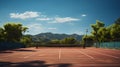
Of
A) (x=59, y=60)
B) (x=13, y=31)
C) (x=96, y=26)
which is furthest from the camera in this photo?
(x=96, y=26)

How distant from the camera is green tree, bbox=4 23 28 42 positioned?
9472 cm

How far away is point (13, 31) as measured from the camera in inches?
3782

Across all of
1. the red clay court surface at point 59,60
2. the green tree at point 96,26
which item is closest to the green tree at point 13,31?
the green tree at point 96,26

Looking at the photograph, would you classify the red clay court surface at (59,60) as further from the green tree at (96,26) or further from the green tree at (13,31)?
the green tree at (96,26)

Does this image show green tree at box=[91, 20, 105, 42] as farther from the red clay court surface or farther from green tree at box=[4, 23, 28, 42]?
the red clay court surface

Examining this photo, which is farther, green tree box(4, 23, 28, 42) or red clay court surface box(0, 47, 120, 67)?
green tree box(4, 23, 28, 42)

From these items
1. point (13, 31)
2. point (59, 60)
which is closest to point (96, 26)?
point (13, 31)

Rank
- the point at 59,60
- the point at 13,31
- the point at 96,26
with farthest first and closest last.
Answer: the point at 96,26
the point at 13,31
the point at 59,60

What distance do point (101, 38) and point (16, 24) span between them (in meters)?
37.4

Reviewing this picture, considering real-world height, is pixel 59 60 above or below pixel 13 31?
below

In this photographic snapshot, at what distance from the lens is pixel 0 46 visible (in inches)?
2254

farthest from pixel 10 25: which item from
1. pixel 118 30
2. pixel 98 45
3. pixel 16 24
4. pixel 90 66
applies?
pixel 90 66

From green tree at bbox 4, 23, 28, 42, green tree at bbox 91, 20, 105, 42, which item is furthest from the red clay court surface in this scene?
green tree at bbox 91, 20, 105, 42

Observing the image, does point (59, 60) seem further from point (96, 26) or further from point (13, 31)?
point (96, 26)
